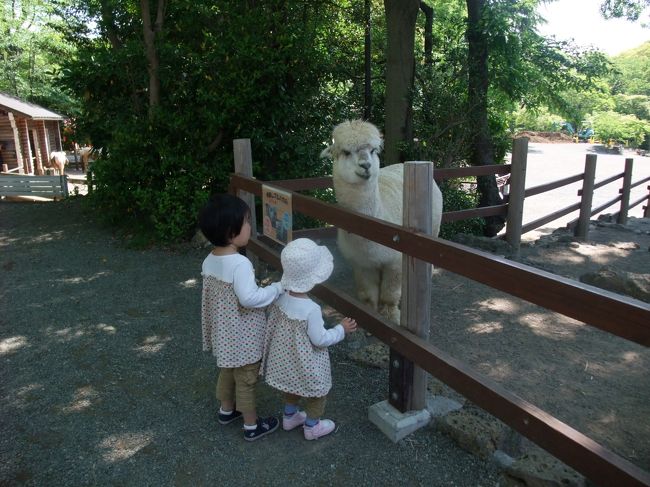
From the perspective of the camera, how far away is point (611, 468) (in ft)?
5.10

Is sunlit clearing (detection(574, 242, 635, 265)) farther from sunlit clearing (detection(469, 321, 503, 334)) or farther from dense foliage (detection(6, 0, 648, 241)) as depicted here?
sunlit clearing (detection(469, 321, 503, 334))

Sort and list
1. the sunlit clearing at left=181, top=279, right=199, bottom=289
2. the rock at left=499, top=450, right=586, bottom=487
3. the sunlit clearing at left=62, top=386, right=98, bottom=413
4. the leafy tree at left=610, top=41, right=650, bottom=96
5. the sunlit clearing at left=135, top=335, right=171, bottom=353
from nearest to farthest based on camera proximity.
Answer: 1. the rock at left=499, top=450, right=586, bottom=487
2. the sunlit clearing at left=62, top=386, right=98, bottom=413
3. the sunlit clearing at left=135, top=335, right=171, bottom=353
4. the sunlit clearing at left=181, top=279, right=199, bottom=289
5. the leafy tree at left=610, top=41, right=650, bottom=96

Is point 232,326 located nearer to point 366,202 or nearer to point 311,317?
point 311,317

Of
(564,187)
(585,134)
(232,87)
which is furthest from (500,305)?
(585,134)

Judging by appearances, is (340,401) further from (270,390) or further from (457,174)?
(457,174)

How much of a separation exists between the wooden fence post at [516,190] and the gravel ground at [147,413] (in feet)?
11.1

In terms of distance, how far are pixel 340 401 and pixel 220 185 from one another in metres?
4.75

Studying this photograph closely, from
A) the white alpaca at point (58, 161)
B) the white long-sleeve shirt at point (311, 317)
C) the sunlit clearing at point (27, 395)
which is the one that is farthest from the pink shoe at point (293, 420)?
the white alpaca at point (58, 161)

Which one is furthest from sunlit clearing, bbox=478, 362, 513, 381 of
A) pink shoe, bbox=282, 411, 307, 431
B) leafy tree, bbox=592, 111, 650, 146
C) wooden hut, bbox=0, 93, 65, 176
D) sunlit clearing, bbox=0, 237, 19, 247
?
leafy tree, bbox=592, 111, 650, 146

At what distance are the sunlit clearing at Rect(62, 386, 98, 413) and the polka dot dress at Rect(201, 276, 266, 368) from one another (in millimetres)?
1156

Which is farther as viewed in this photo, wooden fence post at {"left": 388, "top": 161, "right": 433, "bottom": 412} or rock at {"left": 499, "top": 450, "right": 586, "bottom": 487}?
wooden fence post at {"left": 388, "top": 161, "right": 433, "bottom": 412}

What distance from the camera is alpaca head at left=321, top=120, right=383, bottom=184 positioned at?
336 centimetres

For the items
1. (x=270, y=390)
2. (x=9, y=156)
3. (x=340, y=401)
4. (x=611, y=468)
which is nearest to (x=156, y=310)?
(x=270, y=390)

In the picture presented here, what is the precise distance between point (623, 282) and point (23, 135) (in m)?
19.6
